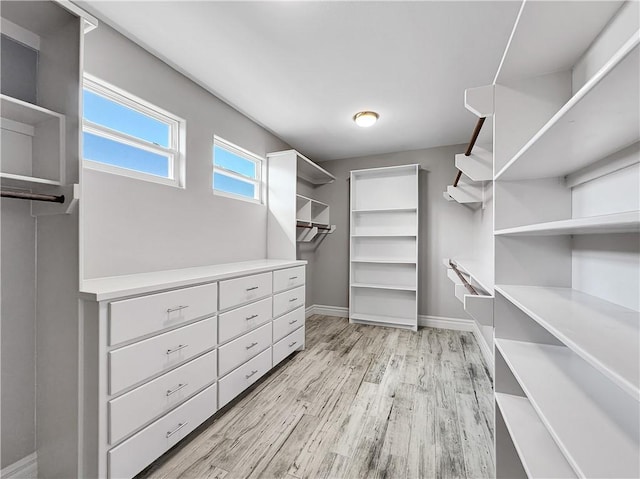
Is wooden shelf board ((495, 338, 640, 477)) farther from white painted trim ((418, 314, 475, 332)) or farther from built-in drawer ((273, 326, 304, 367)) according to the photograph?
white painted trim ((418, 314, 475, 332))

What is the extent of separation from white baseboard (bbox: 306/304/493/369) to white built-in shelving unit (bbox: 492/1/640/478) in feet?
5.44

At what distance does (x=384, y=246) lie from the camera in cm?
420

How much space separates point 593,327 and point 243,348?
6.58 feet

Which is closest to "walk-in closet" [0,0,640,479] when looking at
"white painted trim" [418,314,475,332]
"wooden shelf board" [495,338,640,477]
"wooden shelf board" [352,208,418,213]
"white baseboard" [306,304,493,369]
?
"wooden shelf board" [495,338,640,477]

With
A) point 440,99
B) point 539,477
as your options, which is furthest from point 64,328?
point 440,99

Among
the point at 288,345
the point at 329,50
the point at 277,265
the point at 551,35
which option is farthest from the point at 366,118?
the point at 288,345

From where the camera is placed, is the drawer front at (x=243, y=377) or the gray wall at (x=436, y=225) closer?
the drawer front at (x=243, y=377)

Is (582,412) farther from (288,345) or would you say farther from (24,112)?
(24,112)

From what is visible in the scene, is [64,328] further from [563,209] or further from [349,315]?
[349,315]

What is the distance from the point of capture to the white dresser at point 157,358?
129cm

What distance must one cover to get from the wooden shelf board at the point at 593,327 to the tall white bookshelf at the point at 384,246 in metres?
2.74

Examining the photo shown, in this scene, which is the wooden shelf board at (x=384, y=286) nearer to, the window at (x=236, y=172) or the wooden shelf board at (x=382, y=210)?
the wooden shelf board at (x=382, y=210)

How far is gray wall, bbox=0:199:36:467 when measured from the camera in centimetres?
140

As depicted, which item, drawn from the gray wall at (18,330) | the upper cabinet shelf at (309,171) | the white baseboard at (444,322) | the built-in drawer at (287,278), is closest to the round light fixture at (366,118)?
the upper cabinet shelf at (309,171)
